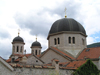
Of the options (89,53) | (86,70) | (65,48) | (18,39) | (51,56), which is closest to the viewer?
(86,70)

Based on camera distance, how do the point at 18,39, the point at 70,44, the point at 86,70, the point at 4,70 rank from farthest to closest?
the point at 18,39 < the point at 70,44 < the point at 86,70 < the point at 4,70

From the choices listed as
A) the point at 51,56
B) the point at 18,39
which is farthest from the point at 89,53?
the point at 18,39

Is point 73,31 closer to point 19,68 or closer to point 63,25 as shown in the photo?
point 63,25

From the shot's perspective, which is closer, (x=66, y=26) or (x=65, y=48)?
(x=65, y=48)

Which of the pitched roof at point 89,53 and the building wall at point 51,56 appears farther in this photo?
the building wall at point 51,56

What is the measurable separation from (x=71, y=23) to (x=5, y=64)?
2200 centimetres

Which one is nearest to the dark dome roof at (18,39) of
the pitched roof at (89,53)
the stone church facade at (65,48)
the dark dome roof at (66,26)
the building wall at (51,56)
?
the stone church facade at (65,48)

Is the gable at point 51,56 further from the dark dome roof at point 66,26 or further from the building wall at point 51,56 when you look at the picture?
the dark dome roof at point 66,26

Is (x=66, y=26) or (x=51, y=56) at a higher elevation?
(x=66, y=26)

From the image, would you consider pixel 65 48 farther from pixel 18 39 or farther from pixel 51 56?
pixel 18 39

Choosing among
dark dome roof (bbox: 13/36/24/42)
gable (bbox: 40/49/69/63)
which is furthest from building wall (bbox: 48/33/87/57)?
dark dome roof (bbox: 13/36/24/42)

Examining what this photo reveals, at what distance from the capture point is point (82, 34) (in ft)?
108

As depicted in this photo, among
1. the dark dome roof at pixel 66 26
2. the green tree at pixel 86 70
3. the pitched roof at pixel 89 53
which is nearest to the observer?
the green tree at pixel 86 70

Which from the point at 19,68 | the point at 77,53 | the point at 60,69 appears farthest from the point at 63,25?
the point at 19,68
